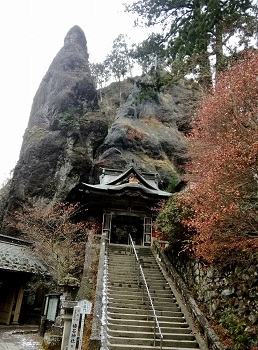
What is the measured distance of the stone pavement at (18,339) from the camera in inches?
432

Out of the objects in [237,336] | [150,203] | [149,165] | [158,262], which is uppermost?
[149,165]

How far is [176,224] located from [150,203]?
28.2ft

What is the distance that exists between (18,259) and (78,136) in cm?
1254

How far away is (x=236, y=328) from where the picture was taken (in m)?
6.89

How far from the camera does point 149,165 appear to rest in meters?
26.7

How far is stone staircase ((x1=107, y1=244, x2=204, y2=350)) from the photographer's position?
7480 millimetres

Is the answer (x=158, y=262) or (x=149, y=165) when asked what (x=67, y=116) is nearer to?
(x=149, y=165)

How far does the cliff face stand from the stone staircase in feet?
39.9

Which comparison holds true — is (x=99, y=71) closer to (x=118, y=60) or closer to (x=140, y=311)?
(x=118, y=60)

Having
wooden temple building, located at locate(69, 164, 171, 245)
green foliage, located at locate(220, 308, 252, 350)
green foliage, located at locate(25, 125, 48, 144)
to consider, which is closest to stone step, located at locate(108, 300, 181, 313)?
green foliage, located at locate(220, 308, 252, 350)

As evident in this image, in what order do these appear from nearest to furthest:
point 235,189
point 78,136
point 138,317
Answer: point 235,189, point 138,317, point 78,136

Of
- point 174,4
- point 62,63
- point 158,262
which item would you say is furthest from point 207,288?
point 62,63

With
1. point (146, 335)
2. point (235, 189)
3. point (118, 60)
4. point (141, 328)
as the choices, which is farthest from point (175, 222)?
point (118, 60)

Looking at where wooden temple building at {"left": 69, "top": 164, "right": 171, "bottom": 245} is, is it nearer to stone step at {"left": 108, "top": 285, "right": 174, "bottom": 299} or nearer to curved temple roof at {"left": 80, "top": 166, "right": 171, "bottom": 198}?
curved temple roof at {"left": 80, "top": 166, "right": 171, "bottom": 198}
